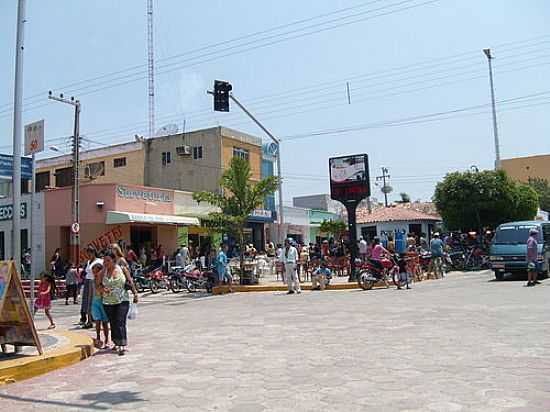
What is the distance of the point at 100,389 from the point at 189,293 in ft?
50.8

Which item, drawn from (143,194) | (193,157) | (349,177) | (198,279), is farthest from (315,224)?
(198,279)

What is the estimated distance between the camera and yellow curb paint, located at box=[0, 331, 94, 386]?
7.90 meters

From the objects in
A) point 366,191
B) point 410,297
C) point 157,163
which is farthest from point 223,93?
point 157,163

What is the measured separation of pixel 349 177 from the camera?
22.6 meters

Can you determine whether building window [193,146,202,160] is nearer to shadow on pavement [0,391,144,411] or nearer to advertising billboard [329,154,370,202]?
advertising billboard [329,154,370,202]

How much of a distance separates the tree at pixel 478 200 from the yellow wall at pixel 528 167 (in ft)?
107

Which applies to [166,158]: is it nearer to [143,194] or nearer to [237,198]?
[143,194]

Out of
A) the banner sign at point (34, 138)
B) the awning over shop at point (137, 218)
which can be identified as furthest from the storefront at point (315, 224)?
the banner sign at point (34, 138)

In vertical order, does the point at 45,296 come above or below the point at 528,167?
below

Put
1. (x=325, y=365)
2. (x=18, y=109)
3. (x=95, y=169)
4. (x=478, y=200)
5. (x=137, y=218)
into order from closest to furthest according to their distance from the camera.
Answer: (x=325, y=365) < (x=18, y=109) < (x=137, y=218) < (x=478, y=200) < (x=95, y=169)

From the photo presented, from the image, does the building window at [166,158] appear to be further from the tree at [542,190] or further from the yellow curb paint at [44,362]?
the tree at [542,190]

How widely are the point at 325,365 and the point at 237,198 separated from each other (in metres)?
15.7

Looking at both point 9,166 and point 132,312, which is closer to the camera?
point 132,312

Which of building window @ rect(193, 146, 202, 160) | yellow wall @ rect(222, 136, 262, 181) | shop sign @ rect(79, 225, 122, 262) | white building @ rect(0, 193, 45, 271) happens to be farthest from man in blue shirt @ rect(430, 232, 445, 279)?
building window @ rect(193, 146, 202, 160)
